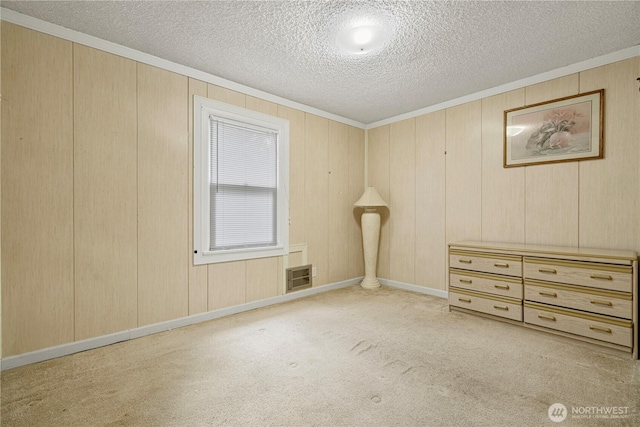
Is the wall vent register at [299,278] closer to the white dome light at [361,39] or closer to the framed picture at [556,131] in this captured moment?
the white dome light at [361,39]

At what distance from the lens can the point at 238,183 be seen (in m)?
3.30

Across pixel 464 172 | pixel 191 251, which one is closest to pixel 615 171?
pixel 464 172

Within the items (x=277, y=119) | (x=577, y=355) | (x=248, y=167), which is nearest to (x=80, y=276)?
(x=248, y=167)

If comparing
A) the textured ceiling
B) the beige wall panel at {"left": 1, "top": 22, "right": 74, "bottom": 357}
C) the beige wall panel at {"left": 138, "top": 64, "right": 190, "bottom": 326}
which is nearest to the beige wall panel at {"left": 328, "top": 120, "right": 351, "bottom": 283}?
the textured ceiling

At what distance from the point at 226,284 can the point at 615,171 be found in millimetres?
3897

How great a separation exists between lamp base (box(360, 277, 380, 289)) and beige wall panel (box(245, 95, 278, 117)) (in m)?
2.67

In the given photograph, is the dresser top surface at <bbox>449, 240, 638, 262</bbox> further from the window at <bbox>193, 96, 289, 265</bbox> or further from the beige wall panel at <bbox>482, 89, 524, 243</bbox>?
the window at <bbox>193, 96, 289, 265</bbox>

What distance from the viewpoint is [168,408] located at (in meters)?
1.68

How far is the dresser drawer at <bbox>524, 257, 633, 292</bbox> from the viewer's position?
2273 millimetres

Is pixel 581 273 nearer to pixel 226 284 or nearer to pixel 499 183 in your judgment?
pixel 499 183

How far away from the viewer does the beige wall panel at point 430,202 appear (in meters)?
3.89

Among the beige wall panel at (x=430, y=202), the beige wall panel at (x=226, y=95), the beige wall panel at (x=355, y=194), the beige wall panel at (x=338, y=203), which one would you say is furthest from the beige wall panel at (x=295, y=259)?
the beige wall panel at (x=226, y=95)

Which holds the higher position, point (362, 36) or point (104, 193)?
point (362, 36)

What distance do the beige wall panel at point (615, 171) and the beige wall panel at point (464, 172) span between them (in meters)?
0.98
